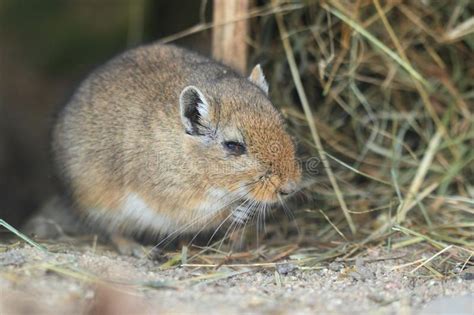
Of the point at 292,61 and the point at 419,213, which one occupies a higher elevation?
the point at 292,61

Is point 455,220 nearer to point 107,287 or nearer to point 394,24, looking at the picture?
point 394,24

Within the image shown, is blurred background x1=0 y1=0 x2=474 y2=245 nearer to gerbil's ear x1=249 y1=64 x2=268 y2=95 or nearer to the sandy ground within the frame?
gerbil's ear x1=249 y1=64 x2=268 y2=95

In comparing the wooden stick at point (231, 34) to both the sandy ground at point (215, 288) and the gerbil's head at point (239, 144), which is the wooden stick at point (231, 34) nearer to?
the gerbil's head at point (239, 144)

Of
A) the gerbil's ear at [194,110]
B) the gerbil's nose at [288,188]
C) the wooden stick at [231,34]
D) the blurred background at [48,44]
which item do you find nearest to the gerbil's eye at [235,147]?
the gerbil's ear at [194,110]

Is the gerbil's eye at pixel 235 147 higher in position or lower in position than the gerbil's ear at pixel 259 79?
lower

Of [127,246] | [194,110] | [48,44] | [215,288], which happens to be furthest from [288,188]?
[48,44]

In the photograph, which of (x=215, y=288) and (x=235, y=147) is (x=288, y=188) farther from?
(x=215, y=288)

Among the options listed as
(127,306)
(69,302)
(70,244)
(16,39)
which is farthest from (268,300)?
(16,39)
